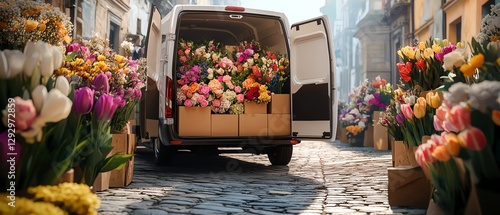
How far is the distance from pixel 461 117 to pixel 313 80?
16.1 feet

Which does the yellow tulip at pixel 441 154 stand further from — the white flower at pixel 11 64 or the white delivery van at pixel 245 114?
the white delivery van at pixel 245 114

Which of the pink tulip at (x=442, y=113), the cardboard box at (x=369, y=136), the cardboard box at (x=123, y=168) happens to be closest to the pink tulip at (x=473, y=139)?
the pink tulip at (x=442, y=113)

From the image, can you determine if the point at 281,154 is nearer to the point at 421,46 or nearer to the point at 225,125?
the point at 225,125

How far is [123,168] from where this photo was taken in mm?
6055

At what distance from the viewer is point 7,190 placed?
2.93 m

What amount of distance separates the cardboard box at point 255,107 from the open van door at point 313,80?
44 centimetres

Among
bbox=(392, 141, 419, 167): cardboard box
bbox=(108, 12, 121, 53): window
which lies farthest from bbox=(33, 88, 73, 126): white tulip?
bbox=(108, 12, 121, 53): window

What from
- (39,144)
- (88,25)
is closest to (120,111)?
(39,144)

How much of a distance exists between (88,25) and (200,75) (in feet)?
24.3

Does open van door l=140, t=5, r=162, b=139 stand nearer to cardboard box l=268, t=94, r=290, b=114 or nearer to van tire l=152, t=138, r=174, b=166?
van tire l=152, t=138, r=174, b=166

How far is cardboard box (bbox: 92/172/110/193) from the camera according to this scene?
5586 millimetres

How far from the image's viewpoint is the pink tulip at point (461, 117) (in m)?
3.09

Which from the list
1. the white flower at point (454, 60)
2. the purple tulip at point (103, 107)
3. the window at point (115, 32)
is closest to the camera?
the purple tulip at point (103, 107)

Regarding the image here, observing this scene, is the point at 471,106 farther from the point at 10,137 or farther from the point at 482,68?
the point at 10,137
